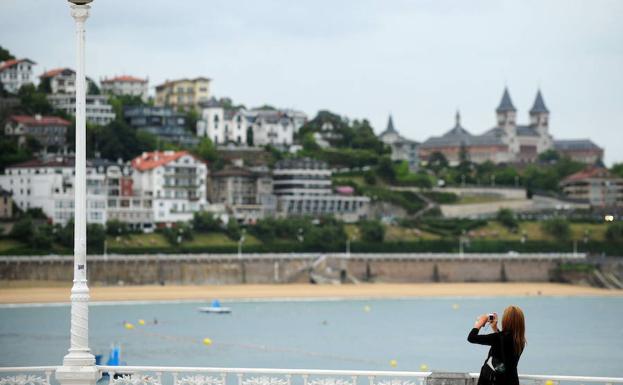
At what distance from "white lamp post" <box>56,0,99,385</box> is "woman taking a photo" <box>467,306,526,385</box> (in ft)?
17.3

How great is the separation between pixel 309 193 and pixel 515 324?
402 feet

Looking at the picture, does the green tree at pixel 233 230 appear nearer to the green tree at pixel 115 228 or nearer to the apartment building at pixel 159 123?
the green tree at pixel 115 228

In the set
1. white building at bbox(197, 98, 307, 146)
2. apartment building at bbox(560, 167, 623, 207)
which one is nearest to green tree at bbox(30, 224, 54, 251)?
white building at bbox(197, 98, 307, 146)

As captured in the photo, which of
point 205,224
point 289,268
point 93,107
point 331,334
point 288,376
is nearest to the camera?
point 288,376

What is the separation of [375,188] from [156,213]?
87.8ft

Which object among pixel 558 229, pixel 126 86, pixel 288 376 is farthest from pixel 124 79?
pixel 288 376

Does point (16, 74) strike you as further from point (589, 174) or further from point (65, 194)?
point (589, 174)

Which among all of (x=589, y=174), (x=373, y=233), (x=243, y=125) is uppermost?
(x=243, y=125)

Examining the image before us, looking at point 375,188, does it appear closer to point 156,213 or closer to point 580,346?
point 156,213

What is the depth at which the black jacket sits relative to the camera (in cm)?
1716

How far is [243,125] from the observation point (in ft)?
526

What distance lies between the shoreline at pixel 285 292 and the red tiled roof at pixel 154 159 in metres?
26.4

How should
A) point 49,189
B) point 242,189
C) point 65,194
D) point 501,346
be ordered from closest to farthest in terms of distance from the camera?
point 501,346 → point 65,194 → point 49,189 → point 242,189

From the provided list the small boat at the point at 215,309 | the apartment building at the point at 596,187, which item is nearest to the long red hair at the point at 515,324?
the small boat at the point at 215,309
